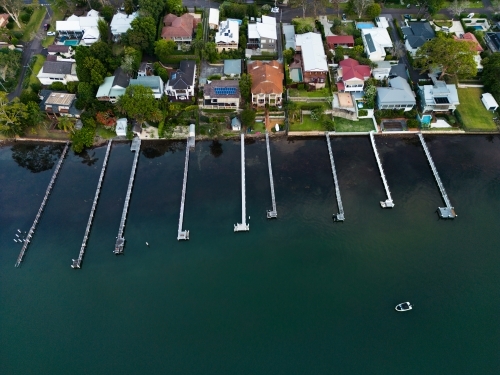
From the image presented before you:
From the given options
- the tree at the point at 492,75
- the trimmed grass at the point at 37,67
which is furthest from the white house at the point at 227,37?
the tree at the point at 492,75

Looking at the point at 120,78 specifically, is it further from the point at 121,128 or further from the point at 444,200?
the point at 444,200

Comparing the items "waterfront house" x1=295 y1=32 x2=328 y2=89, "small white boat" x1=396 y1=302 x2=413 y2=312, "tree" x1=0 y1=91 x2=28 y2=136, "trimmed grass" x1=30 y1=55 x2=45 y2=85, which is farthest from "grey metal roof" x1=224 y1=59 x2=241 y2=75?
"small white boat" x1=396 y1=302 x2=413 y2=312

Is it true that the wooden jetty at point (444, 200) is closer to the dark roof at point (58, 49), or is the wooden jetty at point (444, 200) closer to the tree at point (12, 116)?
the tree at point (12, 116)

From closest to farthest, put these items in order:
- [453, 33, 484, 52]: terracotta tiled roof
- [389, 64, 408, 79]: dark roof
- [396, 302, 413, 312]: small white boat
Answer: [396, 302, 413, 312]: small white boat
[389, 64, 408, 79]: dark roof
[453, 33, 484, 52]: terracotta tiled roof

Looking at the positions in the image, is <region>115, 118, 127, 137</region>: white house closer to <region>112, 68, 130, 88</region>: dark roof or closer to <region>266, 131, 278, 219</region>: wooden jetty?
<region>112, 68, 130, 88</region>: dark roof

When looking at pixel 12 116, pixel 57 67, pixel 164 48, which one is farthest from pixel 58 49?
pixel 164 48
